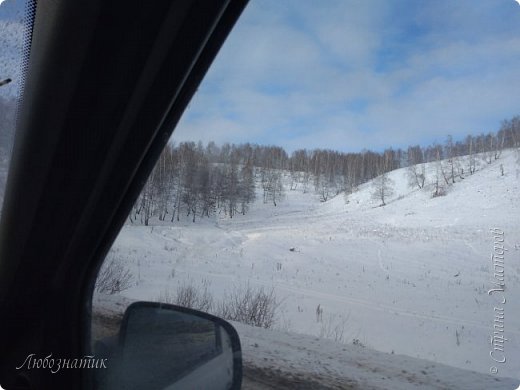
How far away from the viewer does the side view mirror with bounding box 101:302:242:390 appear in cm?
201

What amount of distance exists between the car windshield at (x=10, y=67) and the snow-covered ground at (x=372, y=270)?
2.30 ft

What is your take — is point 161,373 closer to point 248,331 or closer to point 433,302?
point 248,331

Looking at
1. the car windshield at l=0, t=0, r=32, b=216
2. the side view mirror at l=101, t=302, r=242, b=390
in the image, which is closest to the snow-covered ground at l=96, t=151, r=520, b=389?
the side view mirror at l=101, t=302, r=242, b=390

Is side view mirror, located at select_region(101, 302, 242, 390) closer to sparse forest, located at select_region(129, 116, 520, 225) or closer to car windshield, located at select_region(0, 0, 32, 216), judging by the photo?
sparse forest, located at select_region(129, 116, 520, 225)

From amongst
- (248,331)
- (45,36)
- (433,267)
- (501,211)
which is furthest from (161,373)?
(433,267)

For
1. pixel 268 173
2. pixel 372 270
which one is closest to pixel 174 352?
pixel 268 173

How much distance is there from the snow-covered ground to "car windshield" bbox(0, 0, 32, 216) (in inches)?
27.6

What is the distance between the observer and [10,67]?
189 cm

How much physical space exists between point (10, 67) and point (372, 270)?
3014 millimetres

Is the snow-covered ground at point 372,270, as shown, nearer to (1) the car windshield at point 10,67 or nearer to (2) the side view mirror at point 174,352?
(2) the side view mirror at point 174,352

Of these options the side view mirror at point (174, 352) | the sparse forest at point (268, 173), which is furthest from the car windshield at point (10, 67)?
the side view mirror at point (174, 352)

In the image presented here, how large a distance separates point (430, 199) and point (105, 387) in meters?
2.26

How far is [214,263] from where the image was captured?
12.8 feet

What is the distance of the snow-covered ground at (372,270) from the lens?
2.13 m
